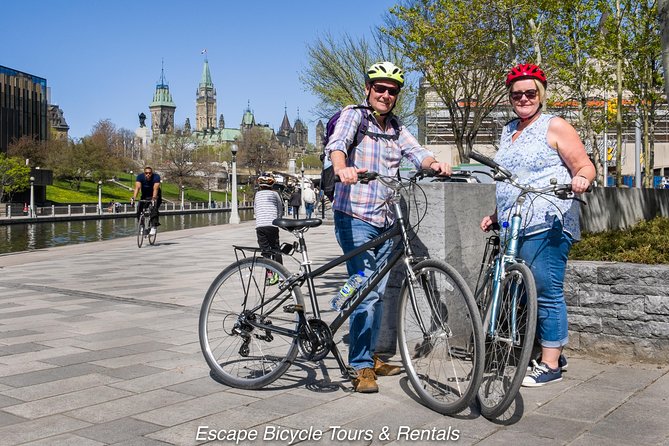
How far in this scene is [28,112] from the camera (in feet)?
301

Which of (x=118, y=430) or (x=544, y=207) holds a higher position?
(x=544, y=207)

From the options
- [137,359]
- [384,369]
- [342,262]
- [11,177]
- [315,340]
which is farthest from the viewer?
[11,177]

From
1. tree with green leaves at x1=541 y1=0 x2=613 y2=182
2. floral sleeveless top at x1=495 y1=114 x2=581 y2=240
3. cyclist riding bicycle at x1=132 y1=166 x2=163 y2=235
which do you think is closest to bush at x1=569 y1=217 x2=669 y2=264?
floral sleeveless top at x1=495 y1=114 x2=581 y2=240

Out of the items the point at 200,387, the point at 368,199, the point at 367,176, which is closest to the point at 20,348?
the point at 200,387

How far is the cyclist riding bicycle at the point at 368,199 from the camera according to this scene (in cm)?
465

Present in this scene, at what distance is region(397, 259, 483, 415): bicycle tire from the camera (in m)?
3.89

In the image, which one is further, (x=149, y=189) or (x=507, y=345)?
(x=149, y=189)

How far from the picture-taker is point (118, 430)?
3.83m

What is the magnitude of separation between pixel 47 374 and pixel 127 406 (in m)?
1.08

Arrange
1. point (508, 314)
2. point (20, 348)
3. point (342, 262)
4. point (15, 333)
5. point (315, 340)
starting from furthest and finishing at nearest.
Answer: point (15, 333), point (20, 348), point (342, 262), point (315, 340), point (508, 314)

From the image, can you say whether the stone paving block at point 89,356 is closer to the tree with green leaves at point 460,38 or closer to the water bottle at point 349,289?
the water bottle at point 349,289

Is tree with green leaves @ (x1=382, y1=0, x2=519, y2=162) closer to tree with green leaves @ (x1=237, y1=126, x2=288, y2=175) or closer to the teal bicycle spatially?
the teal bicycle

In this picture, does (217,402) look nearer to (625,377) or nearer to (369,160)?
(369,160)

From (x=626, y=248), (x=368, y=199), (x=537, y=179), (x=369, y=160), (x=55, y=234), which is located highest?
(x=369, y=160)
